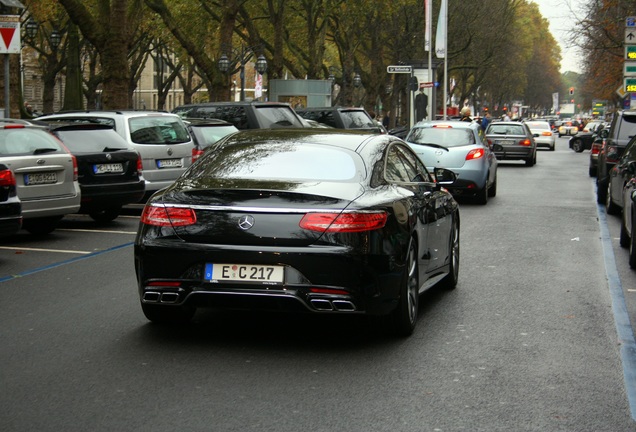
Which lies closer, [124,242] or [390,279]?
[390,279]

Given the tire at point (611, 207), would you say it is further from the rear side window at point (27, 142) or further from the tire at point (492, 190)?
the rear side window at point (27, 142)

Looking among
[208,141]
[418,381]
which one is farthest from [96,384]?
[208,141]

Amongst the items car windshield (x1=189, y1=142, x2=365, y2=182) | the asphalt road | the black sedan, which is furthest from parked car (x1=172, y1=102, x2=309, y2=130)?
the black sedan

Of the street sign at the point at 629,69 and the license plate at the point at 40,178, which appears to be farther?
the street sign at the point at 629,69

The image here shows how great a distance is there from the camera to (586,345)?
295 inches

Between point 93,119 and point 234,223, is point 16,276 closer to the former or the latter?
point 234,223

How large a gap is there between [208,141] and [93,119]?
8.17 feet

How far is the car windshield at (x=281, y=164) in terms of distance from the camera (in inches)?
295

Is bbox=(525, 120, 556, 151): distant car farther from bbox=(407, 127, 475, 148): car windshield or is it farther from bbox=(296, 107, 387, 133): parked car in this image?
bbox=(407, 127, 475, 148): car windshield

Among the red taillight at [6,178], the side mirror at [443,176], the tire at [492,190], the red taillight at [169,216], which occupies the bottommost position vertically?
the tire at [492,190]

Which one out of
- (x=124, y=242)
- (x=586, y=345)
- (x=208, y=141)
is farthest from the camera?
(x=208, y=141)

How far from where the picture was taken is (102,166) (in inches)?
617

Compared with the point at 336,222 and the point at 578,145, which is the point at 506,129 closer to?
the point at 578,145

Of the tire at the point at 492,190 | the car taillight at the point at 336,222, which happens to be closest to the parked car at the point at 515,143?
A: the tire at the point at 492,190
